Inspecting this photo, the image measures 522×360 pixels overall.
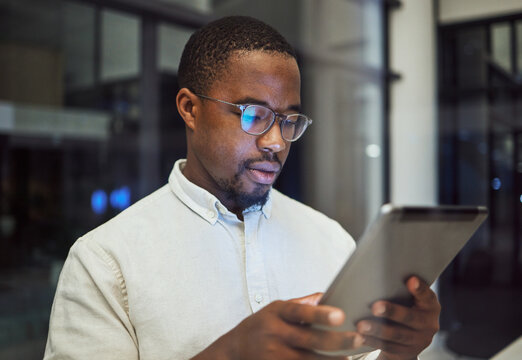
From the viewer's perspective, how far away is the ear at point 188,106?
2.32 feet

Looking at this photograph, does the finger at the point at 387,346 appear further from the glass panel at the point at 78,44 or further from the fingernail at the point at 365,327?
the glass panel at the point at 78,44

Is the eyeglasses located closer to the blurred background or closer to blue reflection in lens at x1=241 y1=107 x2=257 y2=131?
blue reflection in lens at x1=241 y1=107 x2=257 y2=131

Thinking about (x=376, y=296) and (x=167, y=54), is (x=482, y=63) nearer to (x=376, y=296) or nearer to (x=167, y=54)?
(x=167, y=54)

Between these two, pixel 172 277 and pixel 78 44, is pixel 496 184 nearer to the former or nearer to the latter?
pixel 172 277

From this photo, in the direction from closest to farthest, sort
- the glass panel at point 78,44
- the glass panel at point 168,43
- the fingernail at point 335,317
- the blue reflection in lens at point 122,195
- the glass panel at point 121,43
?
1. the fingernail at point 335,317
2. the glass panel at point 168,43
3. the glass panel at point 121,43
4. the glass panel at point 78,44
5. the blue reflection in lens at point 122,195

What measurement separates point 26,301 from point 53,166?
1.89 feet

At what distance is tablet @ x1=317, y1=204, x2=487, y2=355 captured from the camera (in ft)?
1.48

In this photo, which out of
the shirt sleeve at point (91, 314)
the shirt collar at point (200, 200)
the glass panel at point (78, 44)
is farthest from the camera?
the glass panel at point (78, 44)

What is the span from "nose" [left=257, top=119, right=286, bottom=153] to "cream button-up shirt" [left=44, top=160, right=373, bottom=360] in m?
0.14

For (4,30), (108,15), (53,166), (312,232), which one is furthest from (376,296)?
(4,30)

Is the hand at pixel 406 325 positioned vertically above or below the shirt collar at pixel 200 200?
below

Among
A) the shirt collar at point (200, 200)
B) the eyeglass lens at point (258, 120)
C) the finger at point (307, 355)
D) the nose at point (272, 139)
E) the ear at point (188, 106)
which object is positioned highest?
the ear at point (188, 106)

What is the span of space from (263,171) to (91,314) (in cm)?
31

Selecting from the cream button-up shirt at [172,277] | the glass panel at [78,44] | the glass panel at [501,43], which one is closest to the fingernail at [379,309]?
the cream button-up shirt at [172,277]
